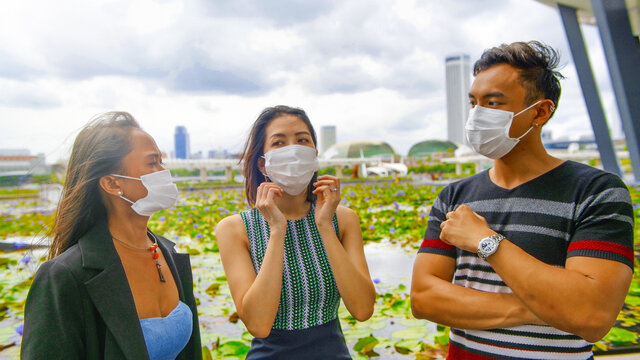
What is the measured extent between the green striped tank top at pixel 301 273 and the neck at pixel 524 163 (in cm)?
62

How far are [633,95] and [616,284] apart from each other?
22.9ft

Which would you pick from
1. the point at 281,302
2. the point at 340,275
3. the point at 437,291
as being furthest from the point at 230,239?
the point at 437,291

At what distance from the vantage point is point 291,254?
5.06 ft

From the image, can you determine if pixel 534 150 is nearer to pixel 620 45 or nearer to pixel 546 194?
pixel 546 194

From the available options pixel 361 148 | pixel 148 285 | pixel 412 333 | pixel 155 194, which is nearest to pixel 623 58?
pixel 412 333

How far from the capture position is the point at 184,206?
555 centimetres

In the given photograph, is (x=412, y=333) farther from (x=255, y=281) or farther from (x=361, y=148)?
(x=361, y=148)

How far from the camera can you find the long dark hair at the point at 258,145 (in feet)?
5.41

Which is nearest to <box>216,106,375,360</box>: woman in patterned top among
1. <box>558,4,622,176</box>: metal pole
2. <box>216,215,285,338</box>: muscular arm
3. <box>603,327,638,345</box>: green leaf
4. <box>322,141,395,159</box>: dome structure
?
<box>216,215,285,338</box>: muscular arm

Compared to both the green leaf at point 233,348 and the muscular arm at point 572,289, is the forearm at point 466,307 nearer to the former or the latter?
the muscular arm at point 572,289

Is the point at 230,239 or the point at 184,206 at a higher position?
the point at 184,206

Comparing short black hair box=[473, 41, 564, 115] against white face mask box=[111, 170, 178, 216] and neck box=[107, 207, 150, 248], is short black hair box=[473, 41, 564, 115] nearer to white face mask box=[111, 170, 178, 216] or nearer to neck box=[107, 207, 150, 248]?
white face mask box=[111, 170, 178, 216]

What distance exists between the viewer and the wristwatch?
1165 millimetres

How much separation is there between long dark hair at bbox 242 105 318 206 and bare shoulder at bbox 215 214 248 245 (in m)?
0.18
